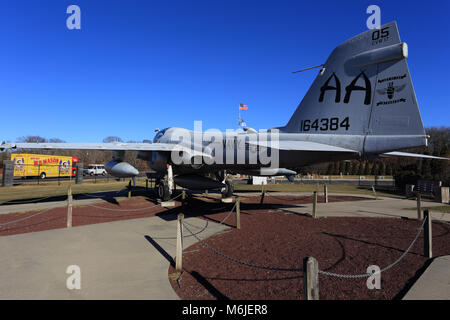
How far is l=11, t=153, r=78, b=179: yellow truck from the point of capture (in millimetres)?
31875

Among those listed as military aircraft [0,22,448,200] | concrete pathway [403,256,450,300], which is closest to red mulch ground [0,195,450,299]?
concrete pathway [403,256,450,300]

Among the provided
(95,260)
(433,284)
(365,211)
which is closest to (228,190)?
(365,211)

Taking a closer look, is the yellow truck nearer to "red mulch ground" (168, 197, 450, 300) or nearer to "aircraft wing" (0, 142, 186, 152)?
"aircraft wing" (0, 142, 186, 152)

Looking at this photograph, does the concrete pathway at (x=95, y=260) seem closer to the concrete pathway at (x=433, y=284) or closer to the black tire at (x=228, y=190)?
the concrete pathway at (x=433, y=284)

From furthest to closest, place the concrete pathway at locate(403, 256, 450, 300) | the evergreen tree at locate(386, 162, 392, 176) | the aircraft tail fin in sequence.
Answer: the evergreen tree at locate(386, 162, 392, 176)
the aircraft tail fin
the concrete pathway at locate(403, 256, 450, 300)

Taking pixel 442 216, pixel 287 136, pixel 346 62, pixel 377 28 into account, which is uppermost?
pixel 377 28

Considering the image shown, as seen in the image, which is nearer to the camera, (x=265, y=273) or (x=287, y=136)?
(x=265, y=273)

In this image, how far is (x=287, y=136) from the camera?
8.32 m

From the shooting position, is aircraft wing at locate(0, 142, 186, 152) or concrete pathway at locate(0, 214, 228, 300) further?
aircraft wing at locate(0, 142, 186, 152)

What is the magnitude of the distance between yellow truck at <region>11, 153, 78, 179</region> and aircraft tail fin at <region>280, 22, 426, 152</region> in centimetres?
3072
